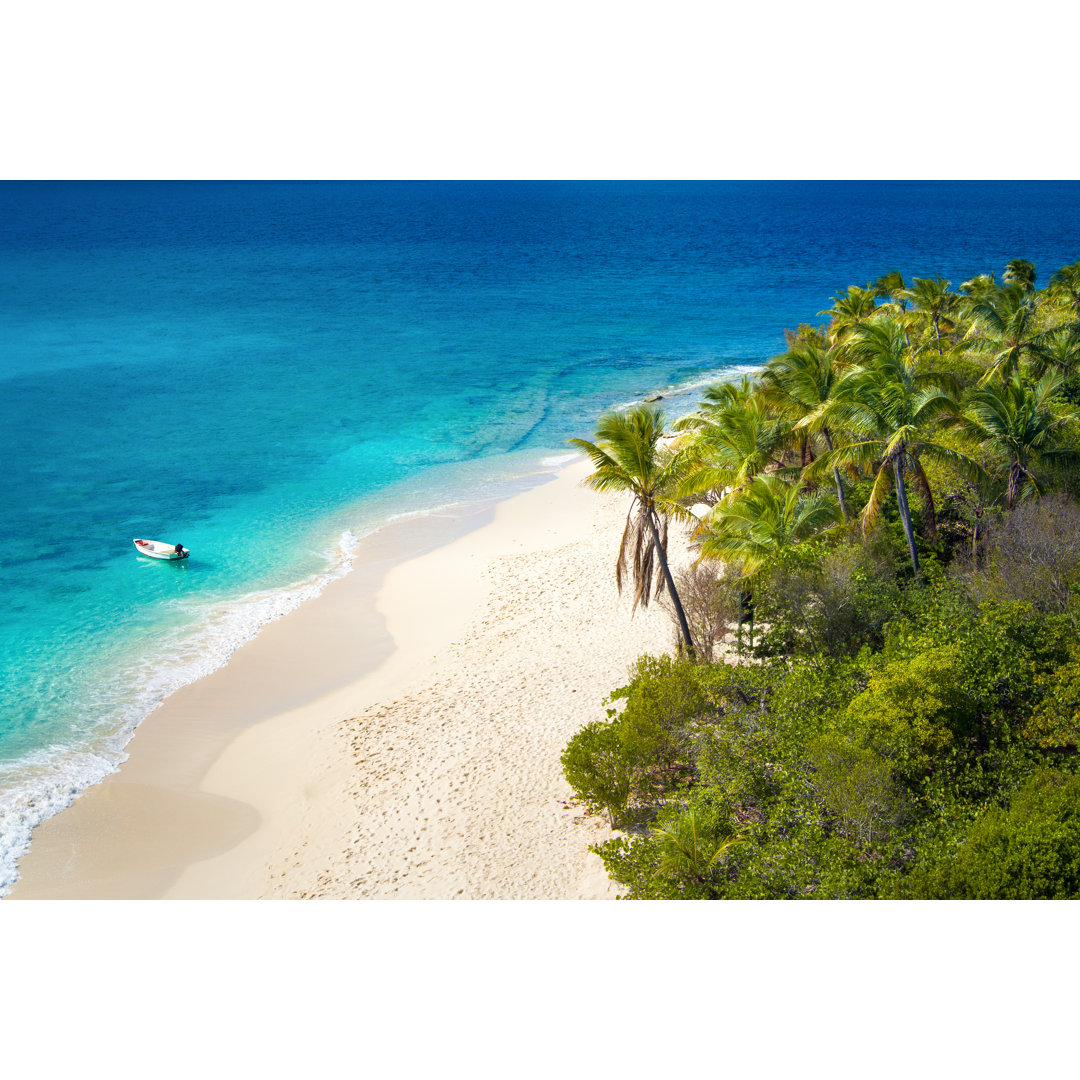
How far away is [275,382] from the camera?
51.1 metres

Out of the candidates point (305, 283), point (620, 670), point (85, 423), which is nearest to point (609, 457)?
point (620, 670)

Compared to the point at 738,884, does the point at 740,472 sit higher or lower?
higher

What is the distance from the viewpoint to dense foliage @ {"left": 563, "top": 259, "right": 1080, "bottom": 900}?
11.2 metres

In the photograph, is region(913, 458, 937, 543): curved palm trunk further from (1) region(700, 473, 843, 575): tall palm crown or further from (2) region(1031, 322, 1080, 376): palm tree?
(2) region(1031, 322, 1080, 376): palm tree

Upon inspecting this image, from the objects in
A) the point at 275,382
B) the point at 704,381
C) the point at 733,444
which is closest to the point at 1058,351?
the point at 733,444

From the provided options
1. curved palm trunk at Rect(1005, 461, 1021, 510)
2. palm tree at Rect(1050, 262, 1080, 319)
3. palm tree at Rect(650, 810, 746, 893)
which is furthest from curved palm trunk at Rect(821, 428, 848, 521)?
palm tree at Rect(1050, 262, 1080, 319)

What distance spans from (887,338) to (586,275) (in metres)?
67.9

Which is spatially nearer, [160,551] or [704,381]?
[160,551]

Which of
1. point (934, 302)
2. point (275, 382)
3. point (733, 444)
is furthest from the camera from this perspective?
point (275, 382)

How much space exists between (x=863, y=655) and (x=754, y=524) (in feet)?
13.2

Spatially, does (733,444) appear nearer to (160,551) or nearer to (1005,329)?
(1005,329)

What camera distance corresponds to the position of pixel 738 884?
11062 mm

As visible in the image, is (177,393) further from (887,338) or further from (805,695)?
(805,695)

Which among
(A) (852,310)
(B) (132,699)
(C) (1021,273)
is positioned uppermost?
(C) (1021,273)
